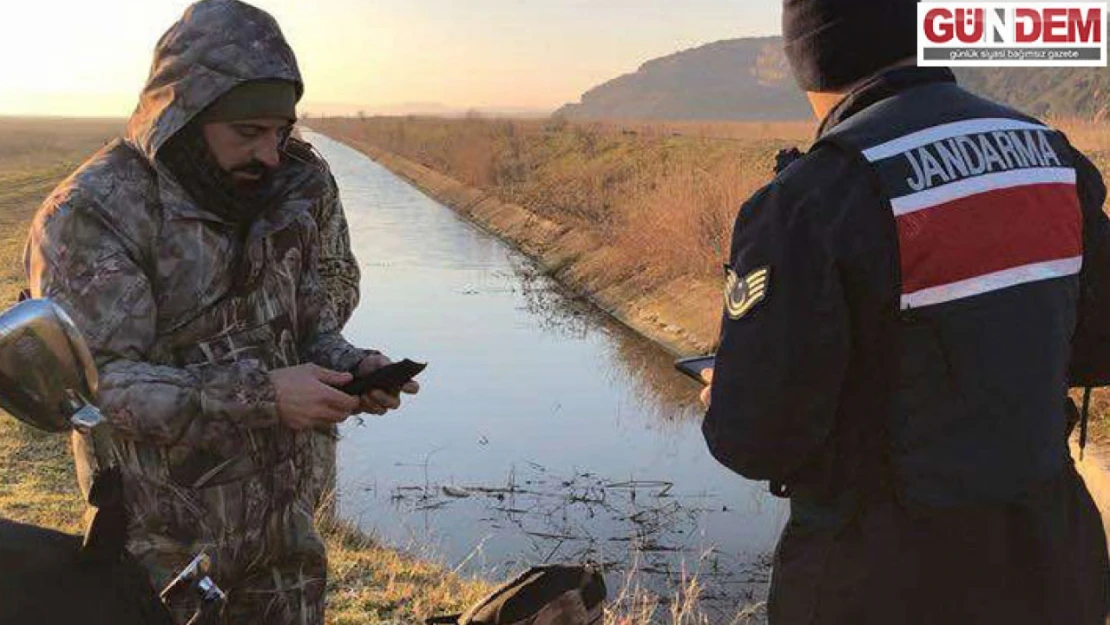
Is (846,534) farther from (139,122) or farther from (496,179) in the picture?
(496,179)

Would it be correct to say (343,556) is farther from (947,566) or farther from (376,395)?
(947,566)

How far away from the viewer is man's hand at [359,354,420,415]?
2.61 metres

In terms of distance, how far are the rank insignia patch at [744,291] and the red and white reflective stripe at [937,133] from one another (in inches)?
11.8

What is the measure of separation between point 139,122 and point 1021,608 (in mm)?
2136

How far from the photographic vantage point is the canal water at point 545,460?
8.44 meters

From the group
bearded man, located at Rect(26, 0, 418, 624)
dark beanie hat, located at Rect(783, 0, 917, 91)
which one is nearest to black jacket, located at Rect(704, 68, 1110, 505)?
dark beanie hat, located at Rect(783, 0, 917, 91)

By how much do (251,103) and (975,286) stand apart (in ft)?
5.21

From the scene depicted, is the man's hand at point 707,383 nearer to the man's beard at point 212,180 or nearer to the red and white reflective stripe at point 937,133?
the red and white reflective stripe at point 937,133

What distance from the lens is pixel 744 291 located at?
2080 mm

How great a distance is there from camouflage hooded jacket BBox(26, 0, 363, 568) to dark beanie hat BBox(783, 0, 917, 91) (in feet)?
3.85

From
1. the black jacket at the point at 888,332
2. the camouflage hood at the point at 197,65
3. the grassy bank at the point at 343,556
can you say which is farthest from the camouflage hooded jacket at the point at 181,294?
the grassy bank at the point at 343,556

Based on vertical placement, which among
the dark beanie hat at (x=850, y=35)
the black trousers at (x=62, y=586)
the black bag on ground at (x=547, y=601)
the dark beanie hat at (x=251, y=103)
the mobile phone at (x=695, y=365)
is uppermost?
the dark beanie hat at (x=850, y=35)

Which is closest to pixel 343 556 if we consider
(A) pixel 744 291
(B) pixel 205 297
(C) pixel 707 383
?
(B) pixel 205 297

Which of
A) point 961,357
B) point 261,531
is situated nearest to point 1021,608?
point 961,357
